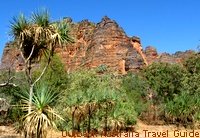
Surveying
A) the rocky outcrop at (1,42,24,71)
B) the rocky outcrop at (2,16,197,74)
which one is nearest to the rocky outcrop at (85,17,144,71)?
the rocky outcrop at (2,16,197,74)

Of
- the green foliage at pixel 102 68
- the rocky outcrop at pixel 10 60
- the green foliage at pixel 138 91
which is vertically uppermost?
the rocky outcrop at pixel 10 60

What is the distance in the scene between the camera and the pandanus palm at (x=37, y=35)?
56.5 ft

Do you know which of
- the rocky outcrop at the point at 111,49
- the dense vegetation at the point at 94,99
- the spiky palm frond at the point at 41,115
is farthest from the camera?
the rocky outcrop at the point at 111,49

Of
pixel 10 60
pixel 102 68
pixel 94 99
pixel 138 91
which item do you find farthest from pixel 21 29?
pixel 10 60

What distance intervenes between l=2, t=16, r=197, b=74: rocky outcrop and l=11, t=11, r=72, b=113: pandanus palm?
55.4 meters

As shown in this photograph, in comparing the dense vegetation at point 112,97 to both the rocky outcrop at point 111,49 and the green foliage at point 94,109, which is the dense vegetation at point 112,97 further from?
the rocky outcrop at point 111,49

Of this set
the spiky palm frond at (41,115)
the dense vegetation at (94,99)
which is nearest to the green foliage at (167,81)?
the dense vegetation at (94,99)

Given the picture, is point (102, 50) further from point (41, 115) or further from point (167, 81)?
point (41, 115)

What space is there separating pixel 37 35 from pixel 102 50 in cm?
6268

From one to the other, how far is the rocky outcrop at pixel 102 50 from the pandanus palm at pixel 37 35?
5540 centimetres

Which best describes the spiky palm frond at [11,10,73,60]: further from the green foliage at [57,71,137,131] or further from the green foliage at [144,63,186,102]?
the green foliage at [144,63,186,102]

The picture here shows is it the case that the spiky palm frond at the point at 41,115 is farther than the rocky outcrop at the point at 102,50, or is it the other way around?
the rocky outcrop at the point at 102,50

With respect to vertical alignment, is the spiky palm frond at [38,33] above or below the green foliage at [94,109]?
above

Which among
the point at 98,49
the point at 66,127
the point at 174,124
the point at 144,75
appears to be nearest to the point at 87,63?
the point at 98,49
